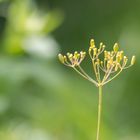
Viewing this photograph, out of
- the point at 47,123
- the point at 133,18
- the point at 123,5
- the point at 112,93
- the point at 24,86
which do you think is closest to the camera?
the point at 47,123

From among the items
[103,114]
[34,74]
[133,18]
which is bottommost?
[103,114]

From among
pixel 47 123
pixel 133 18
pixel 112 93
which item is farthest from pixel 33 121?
pixel 133 18

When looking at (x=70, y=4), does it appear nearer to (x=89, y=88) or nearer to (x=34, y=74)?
(x=89, y=88)

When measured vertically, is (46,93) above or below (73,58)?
below

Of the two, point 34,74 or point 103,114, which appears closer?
point 34,74

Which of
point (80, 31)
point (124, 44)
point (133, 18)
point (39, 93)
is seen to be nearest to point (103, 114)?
point (39, 93)

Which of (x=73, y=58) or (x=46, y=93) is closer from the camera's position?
(x=73, y=58)

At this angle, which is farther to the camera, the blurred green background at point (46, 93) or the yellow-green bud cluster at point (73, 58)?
the blurred green background at point (46, 93)

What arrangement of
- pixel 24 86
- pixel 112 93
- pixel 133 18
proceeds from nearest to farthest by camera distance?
pixel 24 86 < pixel 112 93 < pixel 133 18

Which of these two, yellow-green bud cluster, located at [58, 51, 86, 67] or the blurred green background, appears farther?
the blurred green background

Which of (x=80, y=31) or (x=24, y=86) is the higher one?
(x=80, y=31)
